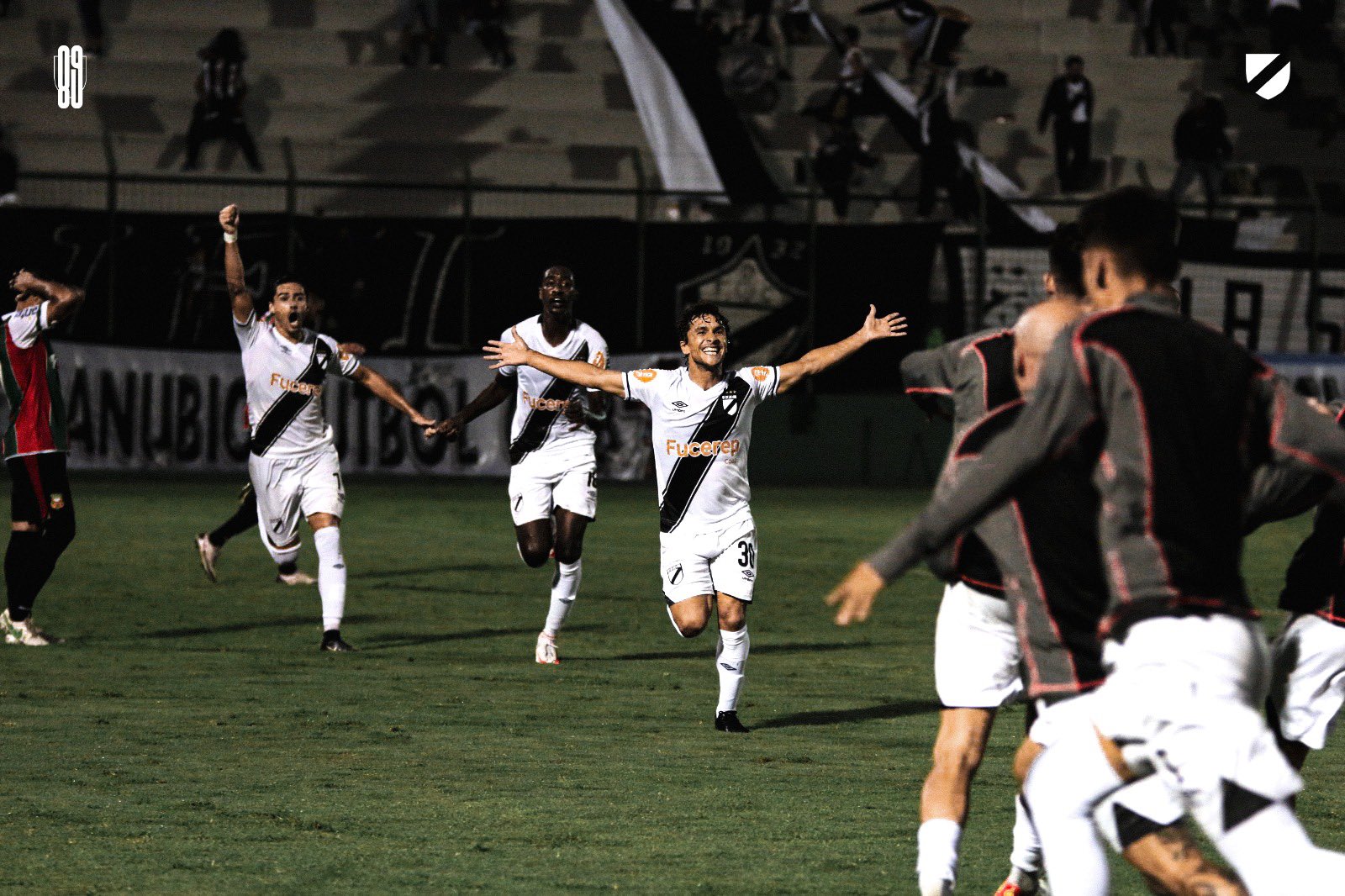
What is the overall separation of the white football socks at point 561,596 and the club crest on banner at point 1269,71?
22427 millimetres

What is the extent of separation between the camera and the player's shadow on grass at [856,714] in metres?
9.35

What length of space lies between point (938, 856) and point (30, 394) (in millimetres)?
7626

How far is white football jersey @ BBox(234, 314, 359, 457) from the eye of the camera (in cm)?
1252

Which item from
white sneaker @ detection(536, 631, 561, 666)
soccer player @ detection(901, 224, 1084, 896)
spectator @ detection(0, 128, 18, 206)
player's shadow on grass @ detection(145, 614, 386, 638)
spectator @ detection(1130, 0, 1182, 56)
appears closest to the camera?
soccer player @ detection(901, 224, 1084, 896)

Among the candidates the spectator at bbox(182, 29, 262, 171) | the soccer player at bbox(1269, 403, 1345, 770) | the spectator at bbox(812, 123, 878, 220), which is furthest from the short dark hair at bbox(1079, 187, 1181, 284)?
the spectator at bbox(182, 29, 262, 171)

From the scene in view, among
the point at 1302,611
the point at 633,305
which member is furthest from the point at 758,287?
the point at 1302,611

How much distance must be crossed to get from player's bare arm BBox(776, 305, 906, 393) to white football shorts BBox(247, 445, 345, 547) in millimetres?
3521

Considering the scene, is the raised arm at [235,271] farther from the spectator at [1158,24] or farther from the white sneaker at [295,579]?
the spectator at [1158,24]

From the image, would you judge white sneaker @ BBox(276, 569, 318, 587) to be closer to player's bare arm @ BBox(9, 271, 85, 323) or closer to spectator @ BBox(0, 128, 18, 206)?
player's bare arm @ BBox(9, 271, 85, 323)

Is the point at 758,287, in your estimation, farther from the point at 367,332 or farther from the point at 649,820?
the point at 649,820

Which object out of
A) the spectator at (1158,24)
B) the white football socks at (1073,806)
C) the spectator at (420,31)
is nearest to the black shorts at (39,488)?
the white football socks at (1073,806)

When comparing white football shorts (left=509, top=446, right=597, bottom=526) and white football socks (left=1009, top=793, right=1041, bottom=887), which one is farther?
white football shorts (left=509, top=446, right=597, bottom=526)

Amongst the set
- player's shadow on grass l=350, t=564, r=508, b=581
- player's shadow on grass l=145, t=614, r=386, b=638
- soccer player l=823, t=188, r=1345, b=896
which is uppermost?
soccer player l=823, t=188, r=1345, b=896

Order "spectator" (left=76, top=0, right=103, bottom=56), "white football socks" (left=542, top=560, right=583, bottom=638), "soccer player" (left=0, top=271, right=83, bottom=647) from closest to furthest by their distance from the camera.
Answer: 1. "white football socks" (left=542, top=560, right=583, bottom=638)
2. "soccer player" (left=0, top=271, right=83, bottom=647)
3. "spectator" (left=76, top=0, right=103, bottom=56)
